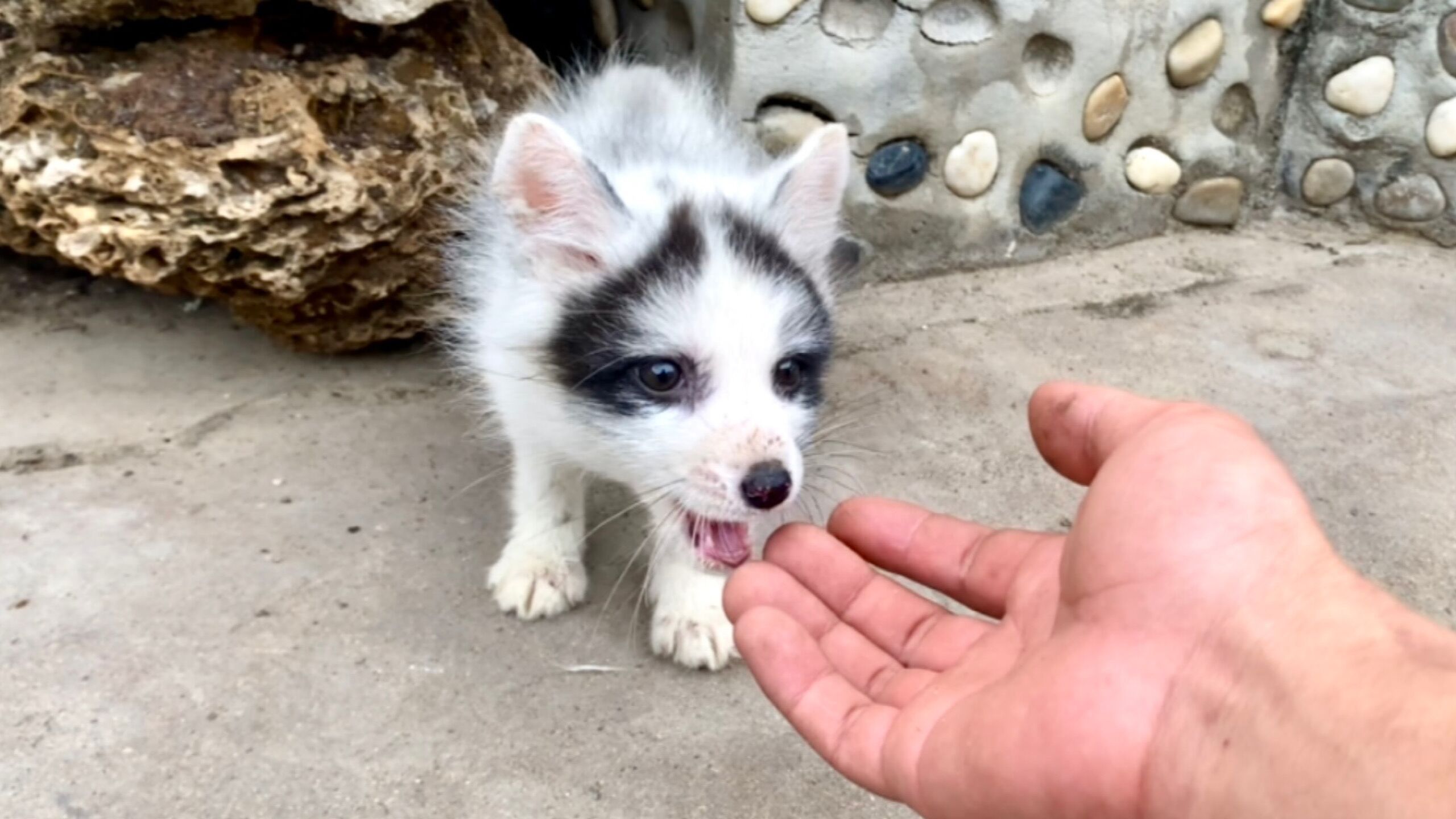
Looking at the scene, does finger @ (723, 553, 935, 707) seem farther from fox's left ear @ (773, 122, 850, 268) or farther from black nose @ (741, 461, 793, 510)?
fox's left ear @ (773, 122, 850, 268)

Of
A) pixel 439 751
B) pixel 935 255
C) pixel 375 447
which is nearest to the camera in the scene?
pixel 439 751

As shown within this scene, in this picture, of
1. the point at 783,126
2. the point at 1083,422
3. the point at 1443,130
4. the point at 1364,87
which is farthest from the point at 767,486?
the point at 1443,130

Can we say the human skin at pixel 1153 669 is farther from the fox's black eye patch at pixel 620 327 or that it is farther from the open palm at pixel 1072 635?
the fox's black eye patch at pixel 620 327

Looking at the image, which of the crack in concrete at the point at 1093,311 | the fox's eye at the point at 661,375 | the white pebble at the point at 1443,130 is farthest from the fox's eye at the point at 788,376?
the white pebble at the point at 1443,130

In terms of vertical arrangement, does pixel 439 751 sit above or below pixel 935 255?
below

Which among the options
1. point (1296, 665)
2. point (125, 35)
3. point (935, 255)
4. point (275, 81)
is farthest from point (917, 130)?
point (1296, 665)

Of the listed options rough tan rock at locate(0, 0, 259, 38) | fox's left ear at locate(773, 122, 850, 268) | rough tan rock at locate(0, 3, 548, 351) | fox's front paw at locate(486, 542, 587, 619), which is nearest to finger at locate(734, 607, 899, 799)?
fox's front paw at locate(486, 542, 587, 619)

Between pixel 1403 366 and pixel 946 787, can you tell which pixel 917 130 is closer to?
pixel 1403 366
